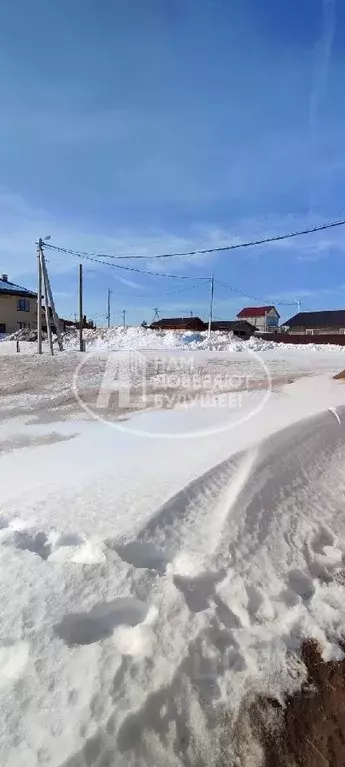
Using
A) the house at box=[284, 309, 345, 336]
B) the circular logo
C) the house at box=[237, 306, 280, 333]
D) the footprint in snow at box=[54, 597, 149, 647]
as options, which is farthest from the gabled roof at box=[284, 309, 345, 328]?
the footprint in snow at box=[54, 597, 149, 647]

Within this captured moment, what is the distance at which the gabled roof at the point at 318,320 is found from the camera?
5225cm

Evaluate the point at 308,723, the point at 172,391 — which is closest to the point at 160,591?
the point at 308,723

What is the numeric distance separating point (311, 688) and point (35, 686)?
1.37 meters

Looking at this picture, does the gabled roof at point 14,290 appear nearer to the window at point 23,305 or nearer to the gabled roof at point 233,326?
the window at point 23,305

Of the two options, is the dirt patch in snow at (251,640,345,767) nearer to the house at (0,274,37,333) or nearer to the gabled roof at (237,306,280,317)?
the house at (0,274,37,333)

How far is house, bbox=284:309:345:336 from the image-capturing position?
2040 inches

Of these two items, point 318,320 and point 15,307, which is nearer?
point 15,307

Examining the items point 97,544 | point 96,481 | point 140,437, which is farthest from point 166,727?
point 140,437

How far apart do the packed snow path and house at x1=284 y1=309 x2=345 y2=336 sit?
5149 centimetres

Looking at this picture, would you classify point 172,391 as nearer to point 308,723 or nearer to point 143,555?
point 143,555

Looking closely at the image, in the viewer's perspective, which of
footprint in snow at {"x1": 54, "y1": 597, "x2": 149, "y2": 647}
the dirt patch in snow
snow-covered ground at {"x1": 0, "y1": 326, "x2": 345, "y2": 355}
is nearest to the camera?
the dirt patch in snow

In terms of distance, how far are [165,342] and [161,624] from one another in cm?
2334

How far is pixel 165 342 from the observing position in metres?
25.2

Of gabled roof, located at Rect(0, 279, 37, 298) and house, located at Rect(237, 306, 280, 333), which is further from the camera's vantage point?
house, located at Rect(237, 306, 280, 333)
